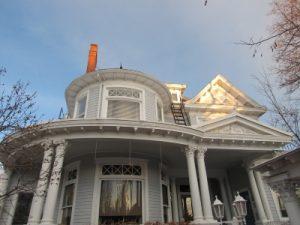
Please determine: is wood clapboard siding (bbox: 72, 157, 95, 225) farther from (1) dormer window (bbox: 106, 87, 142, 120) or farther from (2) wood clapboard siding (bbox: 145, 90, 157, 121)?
(2) wood clapboard siding (bbox: 145, 90, 157, 121)

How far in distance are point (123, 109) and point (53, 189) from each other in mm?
5740

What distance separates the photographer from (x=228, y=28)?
16.7 feet

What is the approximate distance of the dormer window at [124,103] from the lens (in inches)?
513

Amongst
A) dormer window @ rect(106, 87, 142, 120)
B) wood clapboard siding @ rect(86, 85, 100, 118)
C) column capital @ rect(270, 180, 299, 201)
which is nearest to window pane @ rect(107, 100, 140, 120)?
dormer window @ rect(106, 87, 142, 120)

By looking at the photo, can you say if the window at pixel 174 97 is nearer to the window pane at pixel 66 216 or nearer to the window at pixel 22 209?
the window pane at pixel 66 216

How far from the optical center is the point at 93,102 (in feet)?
43.7

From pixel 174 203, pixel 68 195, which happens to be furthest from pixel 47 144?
pixel 174 203

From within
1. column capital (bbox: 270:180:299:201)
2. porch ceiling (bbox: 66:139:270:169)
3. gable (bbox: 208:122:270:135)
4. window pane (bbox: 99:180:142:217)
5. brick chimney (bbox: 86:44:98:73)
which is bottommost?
column capital (bbox: 270:180:299:201)

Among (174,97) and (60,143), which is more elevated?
(174,97)

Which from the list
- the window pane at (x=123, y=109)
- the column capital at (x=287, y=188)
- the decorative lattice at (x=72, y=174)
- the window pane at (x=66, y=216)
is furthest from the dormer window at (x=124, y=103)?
the column capital at (x=287, y=188)

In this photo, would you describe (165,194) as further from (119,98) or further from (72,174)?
(119,98)

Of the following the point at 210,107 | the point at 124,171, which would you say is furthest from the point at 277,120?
the point at 124,171

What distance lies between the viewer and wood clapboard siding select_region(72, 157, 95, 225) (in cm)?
1023

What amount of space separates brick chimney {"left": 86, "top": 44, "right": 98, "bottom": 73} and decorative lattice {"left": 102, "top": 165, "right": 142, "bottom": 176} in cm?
832
